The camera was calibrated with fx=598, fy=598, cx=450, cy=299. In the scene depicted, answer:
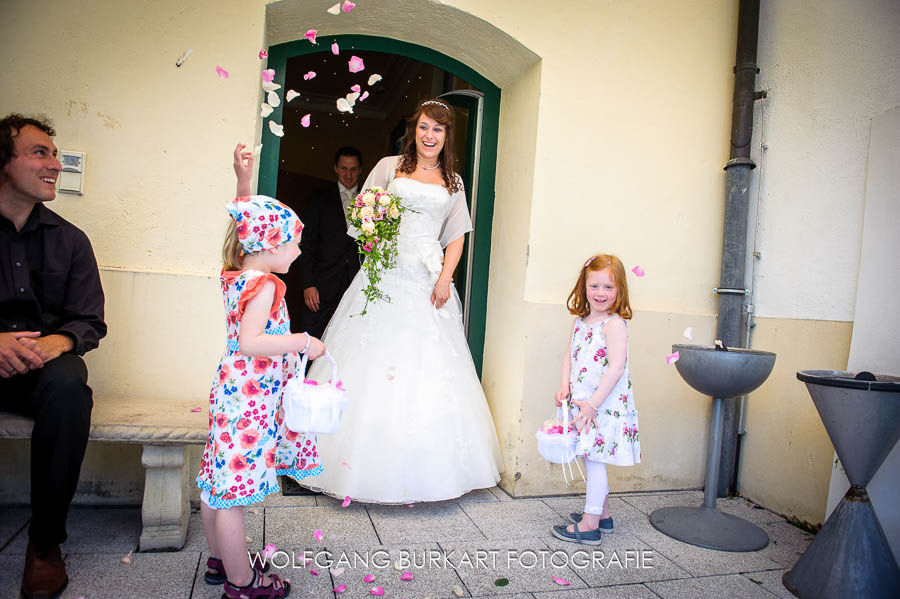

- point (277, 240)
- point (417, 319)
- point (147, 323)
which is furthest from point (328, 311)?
point (277, 240)

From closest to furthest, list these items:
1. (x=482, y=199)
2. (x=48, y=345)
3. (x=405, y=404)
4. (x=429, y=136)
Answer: (x=48, y=345)
(x=405, y=404)
(x=429, y=136)
(x=482, y=199)

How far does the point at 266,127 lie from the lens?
335 cm

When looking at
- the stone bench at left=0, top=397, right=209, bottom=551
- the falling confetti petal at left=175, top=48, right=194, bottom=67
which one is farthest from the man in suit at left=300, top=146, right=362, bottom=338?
the stone bench at left=0, top=397, right=209, bottom=551

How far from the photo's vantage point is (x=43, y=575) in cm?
205

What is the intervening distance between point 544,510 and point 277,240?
6.97ft

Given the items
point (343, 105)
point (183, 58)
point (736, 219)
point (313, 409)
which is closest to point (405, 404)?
point (313, 409)

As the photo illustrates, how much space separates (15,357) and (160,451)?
62cm

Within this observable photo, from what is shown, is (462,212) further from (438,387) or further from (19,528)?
(19,528)

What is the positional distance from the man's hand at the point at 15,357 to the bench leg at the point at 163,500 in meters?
0.52

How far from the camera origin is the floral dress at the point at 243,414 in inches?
77.8

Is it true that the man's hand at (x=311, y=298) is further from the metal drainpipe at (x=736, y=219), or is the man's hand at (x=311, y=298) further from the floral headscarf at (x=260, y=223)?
the metal drainpipe at (x=736, y=219)

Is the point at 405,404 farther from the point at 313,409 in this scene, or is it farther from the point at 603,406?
the point at 313,409

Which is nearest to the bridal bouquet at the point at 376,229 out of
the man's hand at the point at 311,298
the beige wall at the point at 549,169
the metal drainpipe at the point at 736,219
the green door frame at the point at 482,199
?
the beige wall at the point at 549,169

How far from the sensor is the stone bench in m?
2.33
